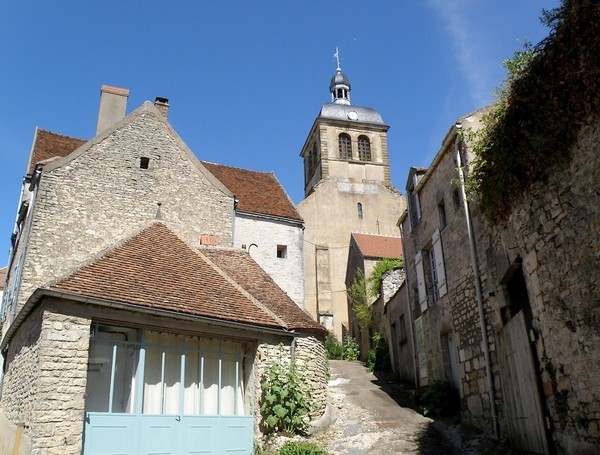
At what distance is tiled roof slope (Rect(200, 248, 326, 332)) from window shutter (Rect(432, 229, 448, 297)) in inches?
109

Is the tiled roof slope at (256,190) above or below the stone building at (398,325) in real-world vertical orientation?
above

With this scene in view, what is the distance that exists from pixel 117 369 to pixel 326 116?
2750cm

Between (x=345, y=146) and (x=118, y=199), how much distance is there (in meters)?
21.0

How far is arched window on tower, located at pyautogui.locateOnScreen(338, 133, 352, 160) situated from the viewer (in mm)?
32406

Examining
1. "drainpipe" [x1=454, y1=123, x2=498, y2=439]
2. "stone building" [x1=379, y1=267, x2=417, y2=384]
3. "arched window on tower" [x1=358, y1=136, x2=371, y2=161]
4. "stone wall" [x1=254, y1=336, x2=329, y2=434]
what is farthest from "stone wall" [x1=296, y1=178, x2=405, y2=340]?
"drainpipe" [x1=454, y1=123, x2=498, y2=439]

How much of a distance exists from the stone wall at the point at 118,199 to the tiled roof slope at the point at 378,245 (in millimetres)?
9732

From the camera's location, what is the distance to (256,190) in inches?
740

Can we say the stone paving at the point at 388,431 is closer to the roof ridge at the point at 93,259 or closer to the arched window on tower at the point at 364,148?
the roof ridge at the point at 93,259

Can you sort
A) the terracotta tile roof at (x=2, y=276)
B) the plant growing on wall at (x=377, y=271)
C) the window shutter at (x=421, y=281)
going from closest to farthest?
the window shutter at (x=421, y=281), the plant growing on wall at (x=377, y=271), the terracotta tile roof at (x=2, y=276)

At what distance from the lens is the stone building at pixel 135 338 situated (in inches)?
299

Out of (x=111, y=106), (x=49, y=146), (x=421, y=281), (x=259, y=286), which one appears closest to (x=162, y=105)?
(x=111, y=106)

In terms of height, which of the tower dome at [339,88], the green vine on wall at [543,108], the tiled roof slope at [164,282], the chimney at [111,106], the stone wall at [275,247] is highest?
the tower dome at [339,88]

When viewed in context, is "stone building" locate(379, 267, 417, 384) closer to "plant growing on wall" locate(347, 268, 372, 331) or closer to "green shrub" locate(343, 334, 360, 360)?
"plant growing on wall" locate(347, 268, 372, 331)

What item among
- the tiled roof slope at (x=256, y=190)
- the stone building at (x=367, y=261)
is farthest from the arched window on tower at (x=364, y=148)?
the tiled roof slope at (x=256, y=190)
